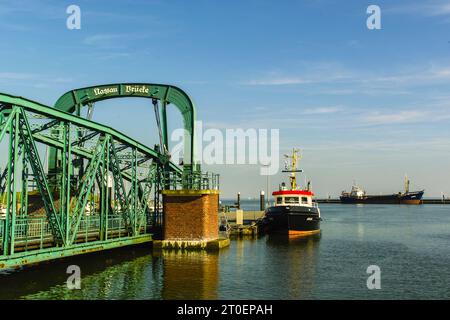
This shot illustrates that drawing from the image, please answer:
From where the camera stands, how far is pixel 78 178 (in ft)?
114

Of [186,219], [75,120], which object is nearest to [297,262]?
[186,219]

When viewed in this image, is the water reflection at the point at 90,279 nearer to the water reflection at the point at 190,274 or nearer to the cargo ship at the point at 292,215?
the water reflection at the point at 190,274

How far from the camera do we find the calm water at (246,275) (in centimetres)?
2162

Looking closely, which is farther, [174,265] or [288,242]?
[288,242]

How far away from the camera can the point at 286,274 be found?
27359 mm

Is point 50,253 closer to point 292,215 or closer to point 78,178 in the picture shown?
point 78,178

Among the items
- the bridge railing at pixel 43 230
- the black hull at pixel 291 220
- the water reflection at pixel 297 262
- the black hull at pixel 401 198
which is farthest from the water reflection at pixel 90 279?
the black hull at pixel 401 198

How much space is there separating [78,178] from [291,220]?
24554 mm

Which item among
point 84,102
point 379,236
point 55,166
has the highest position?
point 84,102

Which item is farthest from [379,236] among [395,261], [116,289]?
[116,289]

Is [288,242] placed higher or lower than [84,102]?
lower

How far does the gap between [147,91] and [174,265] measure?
53.3 feet

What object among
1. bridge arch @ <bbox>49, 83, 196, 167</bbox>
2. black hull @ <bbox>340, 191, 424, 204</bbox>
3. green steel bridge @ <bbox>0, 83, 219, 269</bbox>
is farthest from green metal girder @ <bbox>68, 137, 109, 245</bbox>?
black hull @ <bbox>340, 191, 424, 204</bbox>
